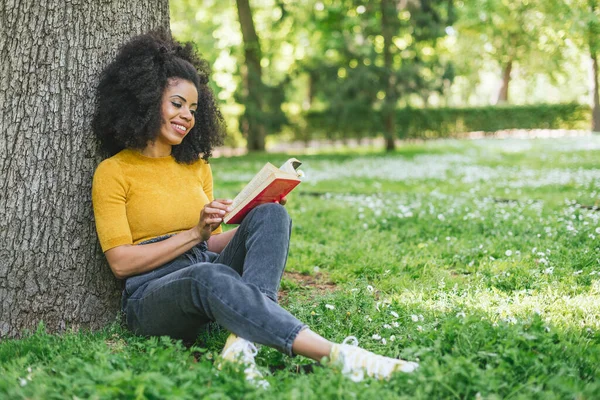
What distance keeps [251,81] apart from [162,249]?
14.1 m

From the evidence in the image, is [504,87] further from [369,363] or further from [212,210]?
[369,363]

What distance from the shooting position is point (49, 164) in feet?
11.0

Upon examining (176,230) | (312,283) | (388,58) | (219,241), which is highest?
(388,58)

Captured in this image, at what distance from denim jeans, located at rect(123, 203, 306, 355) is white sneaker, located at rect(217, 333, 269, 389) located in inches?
2.3

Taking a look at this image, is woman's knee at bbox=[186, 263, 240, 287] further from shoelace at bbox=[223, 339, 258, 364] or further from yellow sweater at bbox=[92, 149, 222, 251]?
yellow sweater at bbox=[92, 149, 222, 251]

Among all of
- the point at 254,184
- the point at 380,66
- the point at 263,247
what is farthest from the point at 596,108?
the point at 263,247

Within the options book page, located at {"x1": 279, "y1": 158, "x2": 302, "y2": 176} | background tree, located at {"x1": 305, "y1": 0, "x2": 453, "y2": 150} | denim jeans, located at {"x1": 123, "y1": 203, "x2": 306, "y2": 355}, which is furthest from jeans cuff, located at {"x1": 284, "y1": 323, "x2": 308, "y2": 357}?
background tree, located at {"x1": 305, "y1": 0, "x2": 453, "y2": 150}

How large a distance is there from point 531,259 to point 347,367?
2500 mm

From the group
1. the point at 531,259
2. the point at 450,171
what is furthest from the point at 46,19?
the point at 450,171

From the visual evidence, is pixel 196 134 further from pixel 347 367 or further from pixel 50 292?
pixel 347 367

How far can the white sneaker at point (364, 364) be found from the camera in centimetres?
259

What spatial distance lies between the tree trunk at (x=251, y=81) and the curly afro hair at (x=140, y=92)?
512 inches

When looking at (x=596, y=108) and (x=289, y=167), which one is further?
(x=596, y=108)

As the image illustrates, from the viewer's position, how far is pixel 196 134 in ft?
12.1
